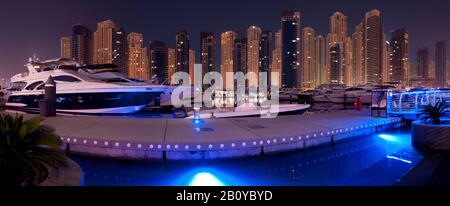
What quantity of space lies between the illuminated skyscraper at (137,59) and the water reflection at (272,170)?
9002 cm

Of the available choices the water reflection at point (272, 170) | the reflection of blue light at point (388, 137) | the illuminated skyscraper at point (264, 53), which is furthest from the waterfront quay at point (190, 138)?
the illuminated skyscraper at point (264, 53)

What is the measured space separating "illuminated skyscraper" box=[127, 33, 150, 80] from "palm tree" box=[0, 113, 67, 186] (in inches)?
3632

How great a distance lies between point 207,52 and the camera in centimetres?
11325

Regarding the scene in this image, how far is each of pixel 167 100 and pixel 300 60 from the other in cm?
10385

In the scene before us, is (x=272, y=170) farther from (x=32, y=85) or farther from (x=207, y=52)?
(x=207, y=52)

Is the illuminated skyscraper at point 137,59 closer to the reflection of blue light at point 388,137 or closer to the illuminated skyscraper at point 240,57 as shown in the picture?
the illuminated skyscraper at point 240,57

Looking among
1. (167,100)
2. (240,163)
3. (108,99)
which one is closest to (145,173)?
(240,163)

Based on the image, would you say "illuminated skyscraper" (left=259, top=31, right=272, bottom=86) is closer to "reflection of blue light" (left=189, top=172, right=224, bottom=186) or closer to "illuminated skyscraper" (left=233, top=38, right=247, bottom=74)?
"illuminated skyscraper" (left=233, top=38, right=247, bottom=74)

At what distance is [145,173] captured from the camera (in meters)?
7.21

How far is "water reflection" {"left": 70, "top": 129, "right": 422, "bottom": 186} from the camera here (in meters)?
6.66

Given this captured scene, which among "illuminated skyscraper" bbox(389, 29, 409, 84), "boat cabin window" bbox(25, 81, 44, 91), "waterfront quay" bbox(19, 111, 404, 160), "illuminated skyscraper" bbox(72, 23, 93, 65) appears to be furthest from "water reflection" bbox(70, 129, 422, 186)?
"illuminated skyscraper" bbox(389, 29, 409, 84)

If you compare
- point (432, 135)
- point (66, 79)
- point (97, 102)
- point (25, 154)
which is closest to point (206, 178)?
point (25, 154)

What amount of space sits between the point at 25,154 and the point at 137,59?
95.6m
